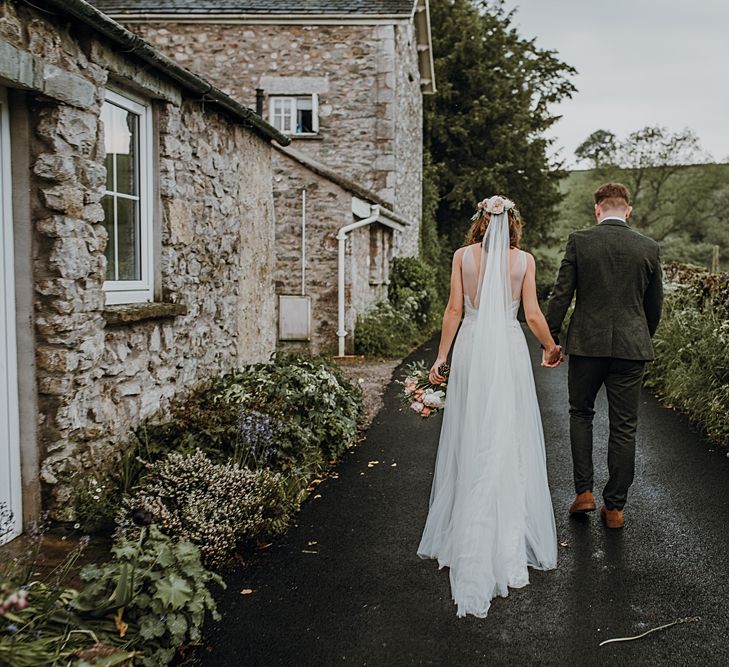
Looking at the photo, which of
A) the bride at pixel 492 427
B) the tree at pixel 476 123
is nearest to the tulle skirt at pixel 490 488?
the bride at pixel 492 427

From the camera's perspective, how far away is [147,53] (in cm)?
540

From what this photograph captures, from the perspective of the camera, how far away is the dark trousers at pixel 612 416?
5195 mm

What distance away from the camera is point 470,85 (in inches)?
1038

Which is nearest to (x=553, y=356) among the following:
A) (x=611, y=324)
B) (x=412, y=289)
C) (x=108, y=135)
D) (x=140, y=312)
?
(x=611, y=324)

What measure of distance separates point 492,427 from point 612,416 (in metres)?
1.17

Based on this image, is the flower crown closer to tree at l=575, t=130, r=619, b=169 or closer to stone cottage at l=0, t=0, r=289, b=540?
stone cottage at l=0, t=0, r=289, b=540

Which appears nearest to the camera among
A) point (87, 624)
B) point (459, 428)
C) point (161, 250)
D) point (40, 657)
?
point (40, 657)

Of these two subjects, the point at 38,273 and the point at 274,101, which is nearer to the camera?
the point at 38,273

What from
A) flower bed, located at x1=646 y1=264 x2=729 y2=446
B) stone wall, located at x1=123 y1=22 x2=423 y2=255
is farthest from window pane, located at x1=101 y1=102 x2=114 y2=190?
stone wall, located at x1=123 y1=22 x2=423 y2=255

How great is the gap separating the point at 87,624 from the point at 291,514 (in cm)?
232

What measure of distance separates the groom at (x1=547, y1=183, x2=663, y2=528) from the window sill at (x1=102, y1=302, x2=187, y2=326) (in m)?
2.81

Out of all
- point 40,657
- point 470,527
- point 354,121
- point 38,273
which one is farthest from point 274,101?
point 40,657

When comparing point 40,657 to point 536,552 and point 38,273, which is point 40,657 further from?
point 536,552

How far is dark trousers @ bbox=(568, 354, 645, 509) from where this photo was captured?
17.0 feet
